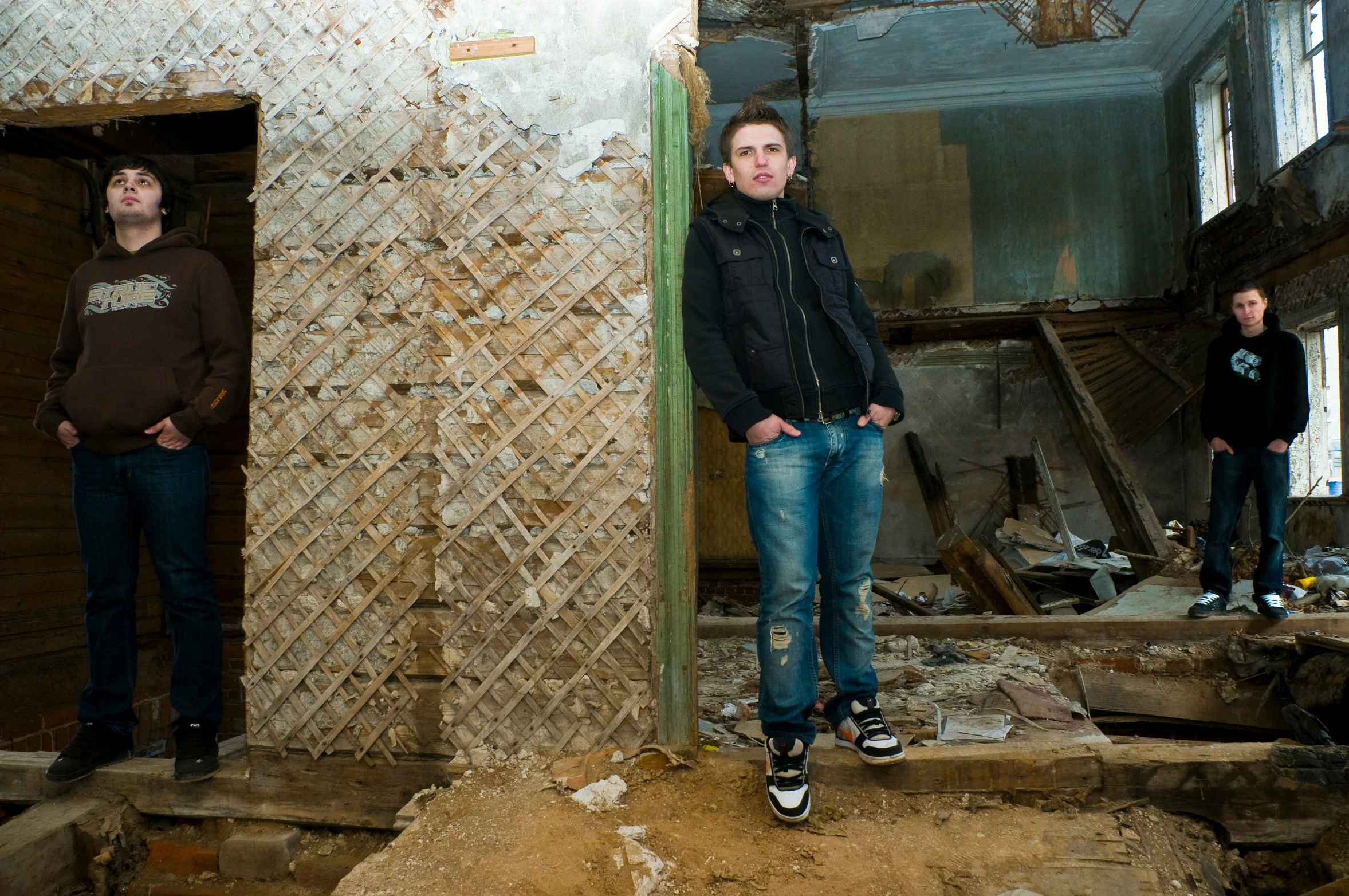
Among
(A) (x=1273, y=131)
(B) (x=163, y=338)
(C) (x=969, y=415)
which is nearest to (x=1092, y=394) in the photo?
(C) (x=969, y=415)

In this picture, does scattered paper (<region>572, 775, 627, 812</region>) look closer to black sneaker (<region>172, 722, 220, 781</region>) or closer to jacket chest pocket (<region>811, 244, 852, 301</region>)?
black sneaker (<region>172, 722, 220, 781</region>)

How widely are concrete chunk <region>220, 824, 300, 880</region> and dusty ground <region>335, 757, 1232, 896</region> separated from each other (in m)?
0.66

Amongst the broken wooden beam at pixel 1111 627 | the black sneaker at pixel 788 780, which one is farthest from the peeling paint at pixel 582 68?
the broken wooden beam at pixel 1111 627

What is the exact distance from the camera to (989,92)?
9078 mm

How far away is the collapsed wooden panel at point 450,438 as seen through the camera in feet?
8.03

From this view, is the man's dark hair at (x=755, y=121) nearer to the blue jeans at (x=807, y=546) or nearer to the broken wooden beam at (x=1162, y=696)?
the blue jeans at (x=807, y=546)

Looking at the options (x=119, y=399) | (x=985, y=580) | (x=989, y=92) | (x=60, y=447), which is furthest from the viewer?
(x=989, y=92)

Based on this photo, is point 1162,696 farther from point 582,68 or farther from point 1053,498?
point 1053,498

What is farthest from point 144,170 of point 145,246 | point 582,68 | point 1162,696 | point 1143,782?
point 1162,696

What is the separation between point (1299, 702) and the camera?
3570 mm

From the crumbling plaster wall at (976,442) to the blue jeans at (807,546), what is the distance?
704 centimetres

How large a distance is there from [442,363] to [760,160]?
1.10 meters

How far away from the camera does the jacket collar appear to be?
7.31ft

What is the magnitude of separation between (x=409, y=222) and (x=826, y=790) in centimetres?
206
